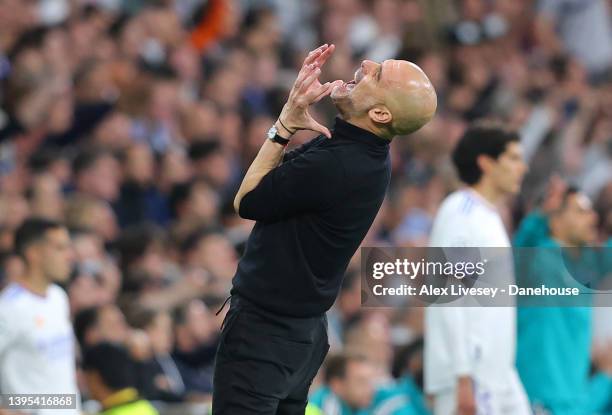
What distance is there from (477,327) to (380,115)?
6.24ft

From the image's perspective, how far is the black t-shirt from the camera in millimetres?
4953

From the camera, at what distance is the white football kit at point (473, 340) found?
261 inches

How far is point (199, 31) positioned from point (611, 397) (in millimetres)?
5822

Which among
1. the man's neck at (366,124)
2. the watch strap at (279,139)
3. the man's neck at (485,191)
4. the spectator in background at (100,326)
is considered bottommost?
the spectator in background at (100,326)

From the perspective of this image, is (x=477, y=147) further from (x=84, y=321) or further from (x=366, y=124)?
(x=84, y=321)

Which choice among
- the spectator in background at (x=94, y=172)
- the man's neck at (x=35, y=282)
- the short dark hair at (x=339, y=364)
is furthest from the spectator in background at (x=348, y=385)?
the spectator in background at (x=94, y=172)

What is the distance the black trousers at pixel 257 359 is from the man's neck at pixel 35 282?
243 centimetres

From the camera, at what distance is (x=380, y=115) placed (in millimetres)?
5094

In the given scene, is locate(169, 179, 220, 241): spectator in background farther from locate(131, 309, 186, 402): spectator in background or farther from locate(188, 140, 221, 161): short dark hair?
locate(131, 309, 186, 402): spectator in background

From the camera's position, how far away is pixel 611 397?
27.7ft

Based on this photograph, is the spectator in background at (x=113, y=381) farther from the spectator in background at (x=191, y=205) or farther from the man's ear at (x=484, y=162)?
the spectator in background at (x=191, y=205)

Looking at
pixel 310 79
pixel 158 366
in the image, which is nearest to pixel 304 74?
pixel 310 79

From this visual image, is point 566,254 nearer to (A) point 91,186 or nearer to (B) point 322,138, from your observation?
(B) point 322,138

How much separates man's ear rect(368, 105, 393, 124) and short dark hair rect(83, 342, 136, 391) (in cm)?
270
